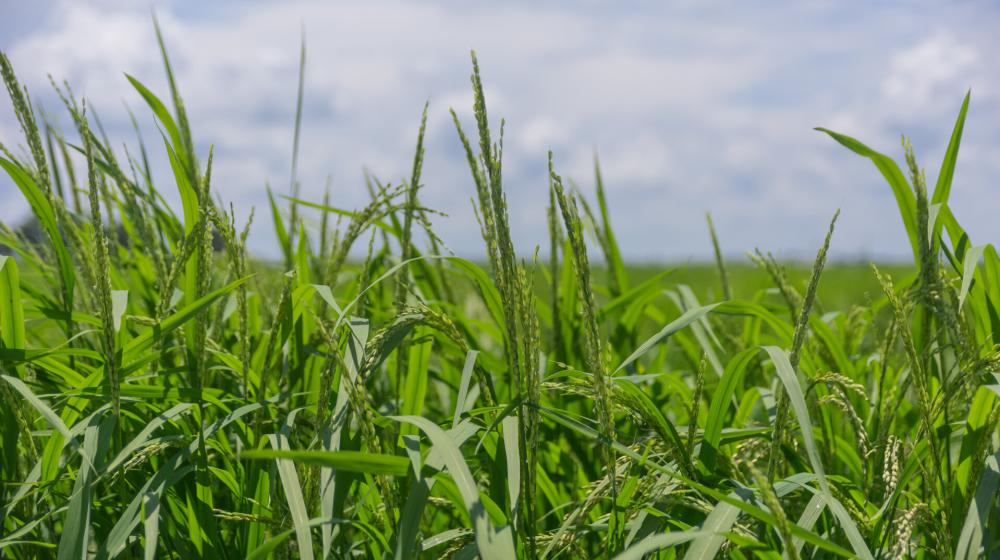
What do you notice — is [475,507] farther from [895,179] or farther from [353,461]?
[895,179]

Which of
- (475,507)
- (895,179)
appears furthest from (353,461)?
(895,179)

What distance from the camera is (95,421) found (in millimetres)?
1340

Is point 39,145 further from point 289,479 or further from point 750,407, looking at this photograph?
point 750,407

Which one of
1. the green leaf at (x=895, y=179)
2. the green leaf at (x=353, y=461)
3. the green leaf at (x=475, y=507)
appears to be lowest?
the green leaf at (x=475, y=507)

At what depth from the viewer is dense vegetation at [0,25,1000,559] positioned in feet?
3.44

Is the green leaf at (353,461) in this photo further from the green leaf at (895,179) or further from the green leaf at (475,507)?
the green leaf at (895,179)

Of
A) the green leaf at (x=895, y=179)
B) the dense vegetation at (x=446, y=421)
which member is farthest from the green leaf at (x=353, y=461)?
the green leaf at (x=895, y=179)

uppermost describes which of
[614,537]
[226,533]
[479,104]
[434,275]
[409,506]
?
[479,104]

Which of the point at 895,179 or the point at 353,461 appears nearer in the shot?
the point at 353,461

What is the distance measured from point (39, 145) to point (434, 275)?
1.08 metres

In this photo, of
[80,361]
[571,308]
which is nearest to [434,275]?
[571,308]

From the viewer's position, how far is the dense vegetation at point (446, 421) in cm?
105

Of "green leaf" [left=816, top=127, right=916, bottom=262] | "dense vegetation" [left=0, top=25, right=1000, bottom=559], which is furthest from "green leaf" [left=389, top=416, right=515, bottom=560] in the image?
"green leaf" [left=816, top=127, right=916, bottom=262]

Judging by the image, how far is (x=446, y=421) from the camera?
58.6 inches
